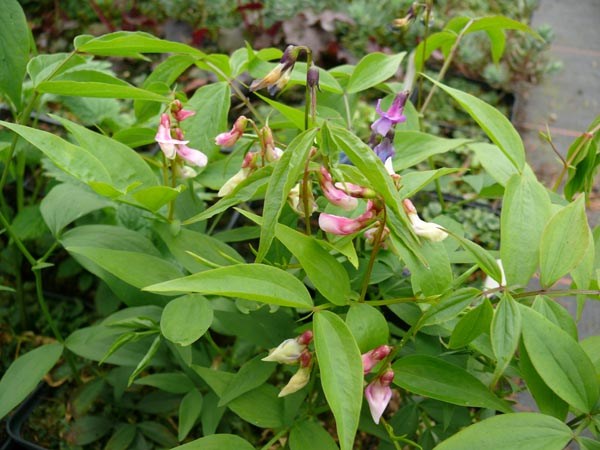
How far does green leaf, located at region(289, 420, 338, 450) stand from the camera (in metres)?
0.77

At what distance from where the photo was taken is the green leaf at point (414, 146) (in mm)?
830

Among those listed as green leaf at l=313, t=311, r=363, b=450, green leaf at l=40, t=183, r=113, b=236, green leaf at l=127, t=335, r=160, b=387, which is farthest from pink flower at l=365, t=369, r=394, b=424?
green leaf at l=40, t=183, r=113, b=236

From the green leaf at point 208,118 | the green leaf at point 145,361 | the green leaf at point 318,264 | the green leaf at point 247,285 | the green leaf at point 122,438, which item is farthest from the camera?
the green leaf at point 122,438

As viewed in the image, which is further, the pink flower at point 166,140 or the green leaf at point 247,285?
the pink flower at point 166,140

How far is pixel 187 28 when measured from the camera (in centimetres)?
225

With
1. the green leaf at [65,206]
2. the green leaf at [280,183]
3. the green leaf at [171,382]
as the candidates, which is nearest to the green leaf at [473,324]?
the green leaf at [280,183]

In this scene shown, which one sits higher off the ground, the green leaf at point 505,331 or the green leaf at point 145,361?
the green leaf at point 505,331

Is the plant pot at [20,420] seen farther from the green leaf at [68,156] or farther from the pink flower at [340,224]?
the pink flower at [340,224]

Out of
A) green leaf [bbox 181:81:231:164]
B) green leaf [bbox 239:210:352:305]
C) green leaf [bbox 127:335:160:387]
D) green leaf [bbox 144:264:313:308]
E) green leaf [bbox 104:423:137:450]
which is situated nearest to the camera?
green leaf [bbox 144:264:313:308]

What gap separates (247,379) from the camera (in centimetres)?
81

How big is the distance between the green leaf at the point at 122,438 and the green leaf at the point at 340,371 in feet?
1.94

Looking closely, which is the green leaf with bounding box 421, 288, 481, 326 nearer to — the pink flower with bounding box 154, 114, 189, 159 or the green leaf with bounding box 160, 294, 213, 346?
the green leaf with bounding box 160, 294, 213, 346

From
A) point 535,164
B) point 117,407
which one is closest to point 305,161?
point 117,407

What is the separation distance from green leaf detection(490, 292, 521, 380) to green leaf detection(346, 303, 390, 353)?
0.12 metres
